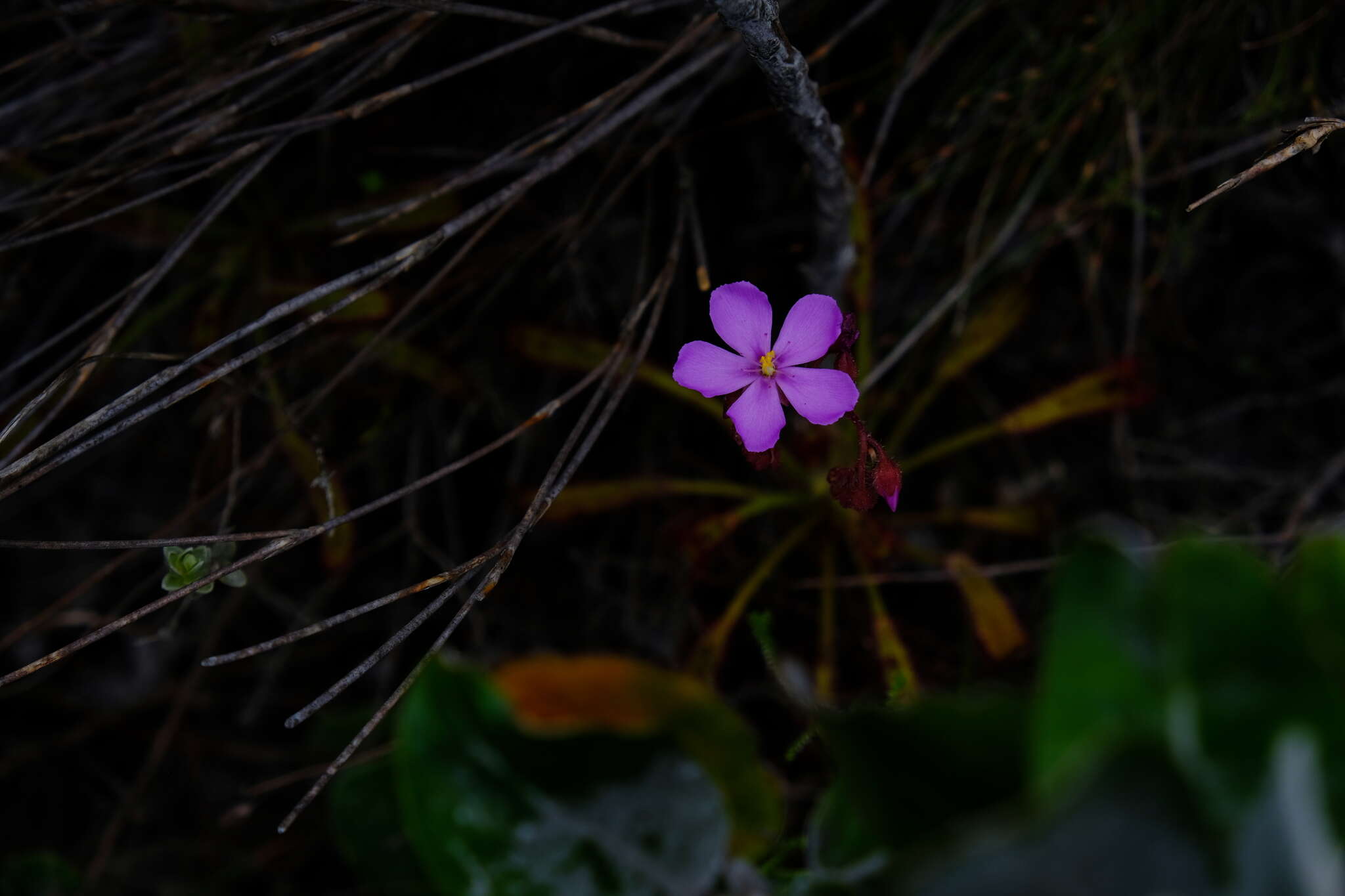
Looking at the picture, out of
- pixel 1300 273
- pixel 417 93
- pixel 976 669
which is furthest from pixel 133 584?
pixel 1300 273

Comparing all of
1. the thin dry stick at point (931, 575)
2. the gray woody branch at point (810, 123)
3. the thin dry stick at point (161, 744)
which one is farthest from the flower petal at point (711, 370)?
the thin dry stick at point (161, 744)

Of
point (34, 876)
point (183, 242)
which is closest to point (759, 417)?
point (183, 242)

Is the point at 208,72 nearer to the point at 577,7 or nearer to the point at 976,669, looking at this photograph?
the point at 577,7

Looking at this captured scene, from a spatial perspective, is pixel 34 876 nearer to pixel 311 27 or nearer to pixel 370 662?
pixel 370 662

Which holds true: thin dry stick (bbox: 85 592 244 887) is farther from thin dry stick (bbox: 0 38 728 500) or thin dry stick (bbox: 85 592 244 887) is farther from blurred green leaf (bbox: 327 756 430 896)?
blurred green leaf (bbox: 327 756 430 896)

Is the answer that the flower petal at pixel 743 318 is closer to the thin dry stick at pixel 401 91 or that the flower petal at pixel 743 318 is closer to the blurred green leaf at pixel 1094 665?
the thin dry stick at pixel 401 91

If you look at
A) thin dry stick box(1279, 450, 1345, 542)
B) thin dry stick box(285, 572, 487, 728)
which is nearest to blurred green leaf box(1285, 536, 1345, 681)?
thin dry stick box(285, 572, 487, 728)
